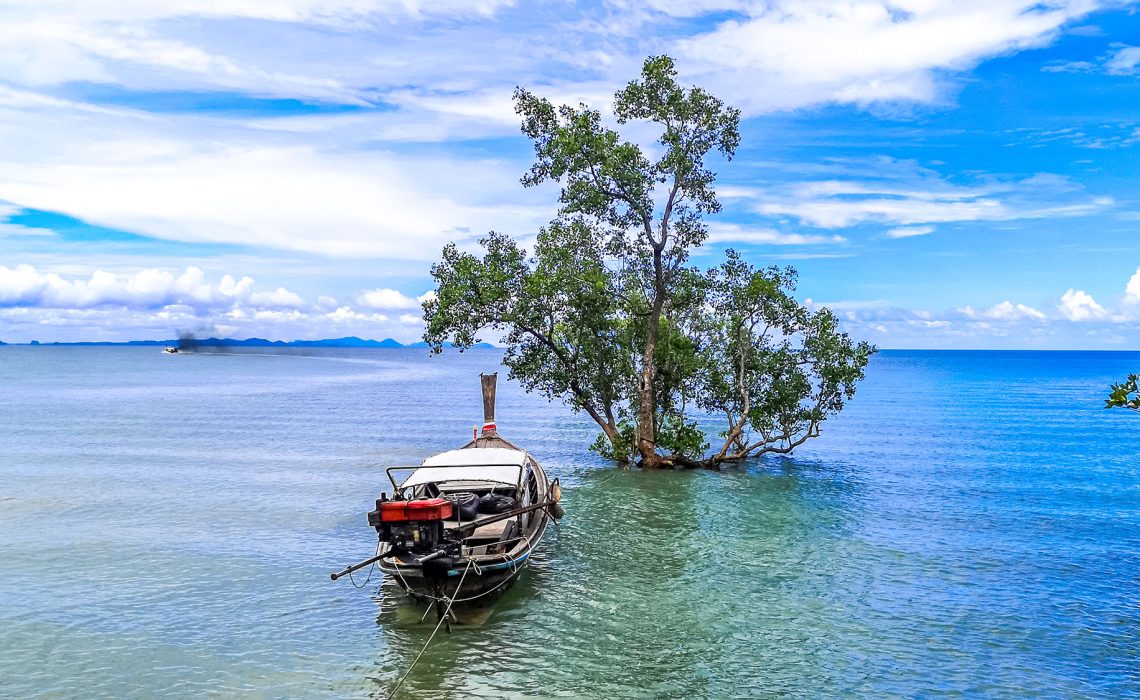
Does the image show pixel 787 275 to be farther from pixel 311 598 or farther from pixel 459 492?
pixel 311 598

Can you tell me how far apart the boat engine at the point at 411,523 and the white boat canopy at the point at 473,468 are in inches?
185

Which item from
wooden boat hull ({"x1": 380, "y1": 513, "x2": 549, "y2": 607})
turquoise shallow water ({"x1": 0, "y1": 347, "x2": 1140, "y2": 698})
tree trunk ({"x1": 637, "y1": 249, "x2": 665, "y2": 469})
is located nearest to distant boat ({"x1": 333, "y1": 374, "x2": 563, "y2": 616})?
wooden boat hull ({"x1": 380, "y1": 513, "x2": 549, "y2": 607})

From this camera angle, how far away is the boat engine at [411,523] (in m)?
17.1

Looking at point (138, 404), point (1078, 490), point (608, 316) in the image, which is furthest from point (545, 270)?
point (138, 404)

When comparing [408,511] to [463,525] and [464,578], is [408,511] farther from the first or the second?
[463,525]

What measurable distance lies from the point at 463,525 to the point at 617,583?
472 centimetres

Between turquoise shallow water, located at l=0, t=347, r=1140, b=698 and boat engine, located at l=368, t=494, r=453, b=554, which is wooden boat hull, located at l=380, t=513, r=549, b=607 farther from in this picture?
turquoise shallow water, located at l=0, t=347, r=1140, b=698

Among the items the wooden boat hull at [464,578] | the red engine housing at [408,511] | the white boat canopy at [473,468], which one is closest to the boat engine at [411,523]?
the red engine housing at [408,511]

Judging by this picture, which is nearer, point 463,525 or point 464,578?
point 464,578

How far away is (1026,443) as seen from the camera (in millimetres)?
53531

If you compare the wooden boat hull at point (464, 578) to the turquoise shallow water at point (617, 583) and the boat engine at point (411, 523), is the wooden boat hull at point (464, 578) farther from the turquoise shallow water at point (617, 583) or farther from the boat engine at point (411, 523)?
the turquoise shallow water at point (617, 583)

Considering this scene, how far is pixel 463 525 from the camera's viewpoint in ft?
63.3

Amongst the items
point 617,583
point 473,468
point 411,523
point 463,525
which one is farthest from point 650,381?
point 411,523

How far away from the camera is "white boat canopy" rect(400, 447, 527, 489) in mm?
22469
